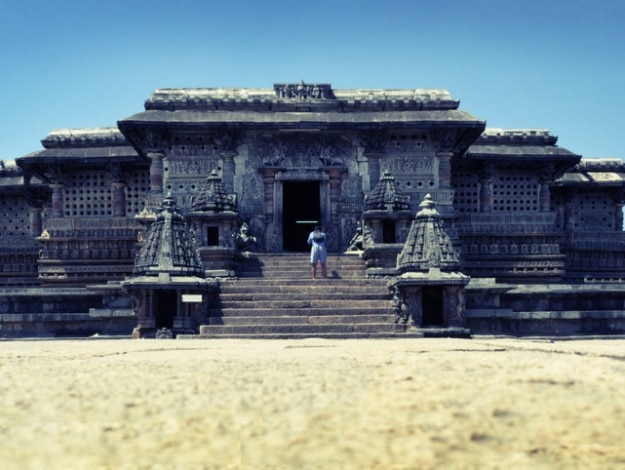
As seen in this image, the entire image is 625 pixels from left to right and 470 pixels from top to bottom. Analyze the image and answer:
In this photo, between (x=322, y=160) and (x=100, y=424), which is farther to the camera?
(x=322, y=160)

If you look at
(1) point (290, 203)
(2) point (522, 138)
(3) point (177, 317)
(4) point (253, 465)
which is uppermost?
(2) point (522, 138)

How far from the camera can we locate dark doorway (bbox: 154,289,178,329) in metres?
12.7

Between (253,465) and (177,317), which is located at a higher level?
(253,465)

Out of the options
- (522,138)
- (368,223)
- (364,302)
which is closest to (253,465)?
(364,302)

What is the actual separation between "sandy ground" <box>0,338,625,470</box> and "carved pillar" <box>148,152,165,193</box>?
696 inches

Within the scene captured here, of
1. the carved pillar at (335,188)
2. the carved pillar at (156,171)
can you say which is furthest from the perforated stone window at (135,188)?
the carved pillar at (335,188)

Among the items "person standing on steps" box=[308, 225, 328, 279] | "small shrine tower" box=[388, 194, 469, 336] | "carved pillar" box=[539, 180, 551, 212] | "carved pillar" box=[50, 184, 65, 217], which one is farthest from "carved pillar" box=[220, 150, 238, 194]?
"carved pillar" box=[539, 180, 551, 212]

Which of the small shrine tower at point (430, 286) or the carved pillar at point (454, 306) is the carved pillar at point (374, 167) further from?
the carved pillar at point (454, 306)

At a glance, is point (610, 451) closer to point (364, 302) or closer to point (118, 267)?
point (364, 302)

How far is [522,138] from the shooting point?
22156mm

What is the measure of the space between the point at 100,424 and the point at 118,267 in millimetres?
18798

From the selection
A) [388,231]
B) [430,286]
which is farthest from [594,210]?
[430,286]

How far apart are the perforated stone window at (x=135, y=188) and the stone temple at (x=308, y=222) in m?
0.05

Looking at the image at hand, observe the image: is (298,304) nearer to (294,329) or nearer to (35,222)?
(294,329)
